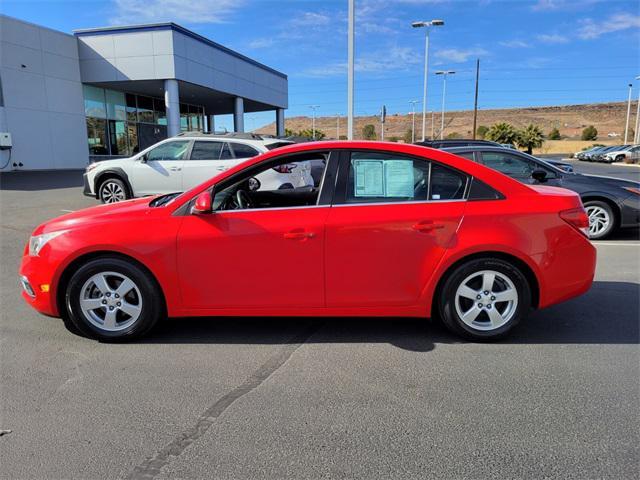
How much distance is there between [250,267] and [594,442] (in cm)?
253

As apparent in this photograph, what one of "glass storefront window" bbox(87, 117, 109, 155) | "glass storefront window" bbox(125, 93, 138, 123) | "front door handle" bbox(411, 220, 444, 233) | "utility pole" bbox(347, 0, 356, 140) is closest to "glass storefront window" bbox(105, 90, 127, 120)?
"glass storefront window" bbox(125, 93, 138, 123)

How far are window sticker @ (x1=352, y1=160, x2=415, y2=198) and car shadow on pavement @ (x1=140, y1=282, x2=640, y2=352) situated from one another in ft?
4.03

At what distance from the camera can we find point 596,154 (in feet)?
144

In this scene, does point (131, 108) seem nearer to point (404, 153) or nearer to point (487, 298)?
point (404, 153)

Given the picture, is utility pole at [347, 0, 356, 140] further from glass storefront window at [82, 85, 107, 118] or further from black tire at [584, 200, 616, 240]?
glass storefront window at [82, 85, 107, 118]

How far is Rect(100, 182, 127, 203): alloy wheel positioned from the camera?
35.4 ft

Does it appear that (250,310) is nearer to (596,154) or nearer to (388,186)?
(388,186)

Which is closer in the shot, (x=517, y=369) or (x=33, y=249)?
(x=517, y=369)

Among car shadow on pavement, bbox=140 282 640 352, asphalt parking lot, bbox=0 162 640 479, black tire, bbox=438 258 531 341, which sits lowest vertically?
asphalt parking lot, bbox=0 162 640 479

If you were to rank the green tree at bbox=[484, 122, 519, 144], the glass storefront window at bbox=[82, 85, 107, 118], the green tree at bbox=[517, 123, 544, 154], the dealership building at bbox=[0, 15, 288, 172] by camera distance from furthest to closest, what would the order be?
the green tree at bbox=[484, 122, 519, 144] → the green tree at bbox=[517, 123, 544, 154] → the glass storefront window at bbox=[82, 85, 107, 118] → the dealership building at bbox=[0, 15, 288, 172]

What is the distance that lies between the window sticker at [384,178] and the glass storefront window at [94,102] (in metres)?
25.4

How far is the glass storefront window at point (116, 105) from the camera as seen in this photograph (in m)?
27.2

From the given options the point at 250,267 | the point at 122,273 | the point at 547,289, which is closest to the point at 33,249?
the point at 122,273

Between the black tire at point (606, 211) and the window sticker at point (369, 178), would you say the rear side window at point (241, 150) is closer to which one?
the black tire at point (606, 211)
